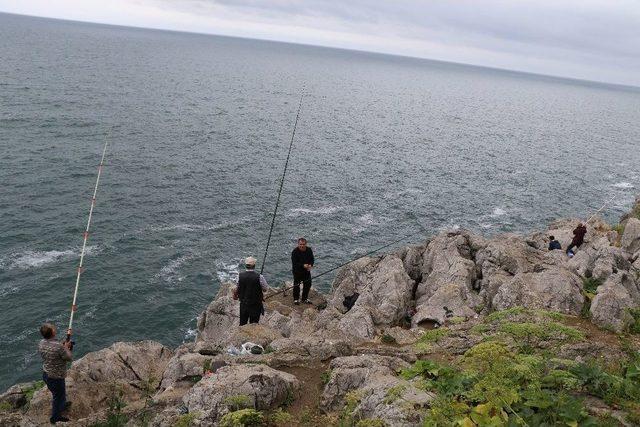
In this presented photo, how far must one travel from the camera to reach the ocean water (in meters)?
25.3

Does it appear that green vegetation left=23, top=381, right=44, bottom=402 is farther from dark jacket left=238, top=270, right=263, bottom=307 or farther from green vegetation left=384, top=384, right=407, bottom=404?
green vegetation left=384, top=384, right=407, bottom=404

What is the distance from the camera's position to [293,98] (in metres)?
102

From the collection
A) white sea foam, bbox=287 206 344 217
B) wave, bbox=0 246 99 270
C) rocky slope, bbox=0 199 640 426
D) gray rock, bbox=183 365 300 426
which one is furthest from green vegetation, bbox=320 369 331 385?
white sea foam, bbox=287 206 344 217

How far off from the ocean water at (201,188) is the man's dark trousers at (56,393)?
11.5 meters

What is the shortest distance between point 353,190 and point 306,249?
2868 cm

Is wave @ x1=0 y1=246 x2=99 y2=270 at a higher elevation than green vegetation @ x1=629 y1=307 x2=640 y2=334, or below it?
below

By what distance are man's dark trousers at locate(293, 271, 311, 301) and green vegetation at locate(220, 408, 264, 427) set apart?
9968 mm

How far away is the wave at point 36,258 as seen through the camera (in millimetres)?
26406

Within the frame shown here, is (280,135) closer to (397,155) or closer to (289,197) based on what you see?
(397,155)

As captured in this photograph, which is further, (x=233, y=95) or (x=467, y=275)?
(x=233, y=95)

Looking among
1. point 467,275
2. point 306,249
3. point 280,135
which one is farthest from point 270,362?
point 280,135

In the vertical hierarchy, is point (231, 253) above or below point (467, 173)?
below

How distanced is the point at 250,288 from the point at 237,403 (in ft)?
17.6

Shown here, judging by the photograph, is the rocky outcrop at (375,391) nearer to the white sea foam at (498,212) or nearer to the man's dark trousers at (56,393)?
the man's dark trousers at (56,393)
